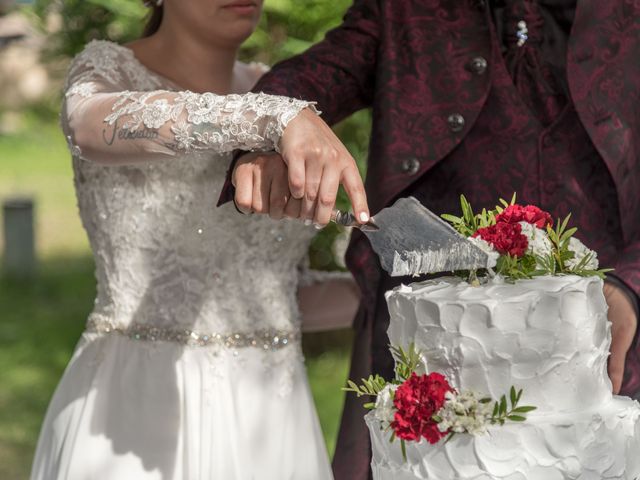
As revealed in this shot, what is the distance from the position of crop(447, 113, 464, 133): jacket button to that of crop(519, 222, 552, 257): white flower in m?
0.57

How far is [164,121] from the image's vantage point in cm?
227

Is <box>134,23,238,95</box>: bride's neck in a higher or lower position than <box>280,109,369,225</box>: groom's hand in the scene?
higher

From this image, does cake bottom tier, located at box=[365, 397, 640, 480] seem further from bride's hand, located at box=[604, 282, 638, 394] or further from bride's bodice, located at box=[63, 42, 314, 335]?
bride's bodice, located at box=[63, 42, 314, 335]

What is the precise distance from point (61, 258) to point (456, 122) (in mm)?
8837

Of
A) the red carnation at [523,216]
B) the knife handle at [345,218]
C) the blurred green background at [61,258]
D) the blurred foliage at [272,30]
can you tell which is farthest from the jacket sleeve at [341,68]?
the blurred foliage at [272,30]

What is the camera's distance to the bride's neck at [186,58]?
294 centimetres

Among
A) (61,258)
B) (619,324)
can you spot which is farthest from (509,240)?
(61,258)

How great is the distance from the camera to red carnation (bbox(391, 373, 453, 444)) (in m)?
1.86

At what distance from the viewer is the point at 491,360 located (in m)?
1.96

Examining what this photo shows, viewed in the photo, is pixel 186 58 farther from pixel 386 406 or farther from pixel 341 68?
pixel 386 406

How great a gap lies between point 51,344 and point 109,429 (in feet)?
18.8

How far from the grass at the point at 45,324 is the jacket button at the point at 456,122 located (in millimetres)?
3935

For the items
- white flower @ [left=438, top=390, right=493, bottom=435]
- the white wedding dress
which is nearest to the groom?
the white wedding dress

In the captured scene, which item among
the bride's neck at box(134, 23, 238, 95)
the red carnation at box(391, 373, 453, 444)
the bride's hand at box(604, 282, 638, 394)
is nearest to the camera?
the red carnation at box(391, 373, 453, 444)
